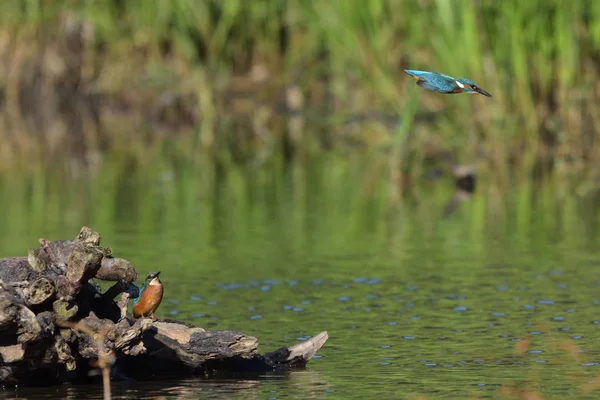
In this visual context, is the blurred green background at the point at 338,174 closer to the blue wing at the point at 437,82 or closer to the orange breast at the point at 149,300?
the orange breast at the point at 149,300

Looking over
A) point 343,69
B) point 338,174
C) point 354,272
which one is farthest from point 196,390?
point 343,69

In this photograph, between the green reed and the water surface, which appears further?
the green reed

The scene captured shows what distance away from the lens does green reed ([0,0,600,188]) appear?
15.1 meters

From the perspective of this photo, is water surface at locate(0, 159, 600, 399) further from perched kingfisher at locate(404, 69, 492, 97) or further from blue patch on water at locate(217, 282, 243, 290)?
perched kingfisher at locate(404, 69, 492, 97)

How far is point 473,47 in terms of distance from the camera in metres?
15.1

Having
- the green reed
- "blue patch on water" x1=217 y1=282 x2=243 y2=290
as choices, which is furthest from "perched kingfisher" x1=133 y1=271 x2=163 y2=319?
the green reed

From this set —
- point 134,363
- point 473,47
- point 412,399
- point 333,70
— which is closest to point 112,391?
point 134,363

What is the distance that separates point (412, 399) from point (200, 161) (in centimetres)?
1293

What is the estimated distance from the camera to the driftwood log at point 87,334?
591 centimetres

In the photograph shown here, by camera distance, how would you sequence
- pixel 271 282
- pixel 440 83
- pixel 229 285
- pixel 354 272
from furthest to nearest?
pixel 354 272
pixel 271 282
pixel 229 285
pixel 440 83

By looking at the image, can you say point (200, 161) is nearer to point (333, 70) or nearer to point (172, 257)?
point (333, 70)

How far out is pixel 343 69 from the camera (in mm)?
21141

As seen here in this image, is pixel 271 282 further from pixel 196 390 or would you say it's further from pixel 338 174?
pixel 338 174

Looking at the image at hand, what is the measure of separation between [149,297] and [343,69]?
14720mm
